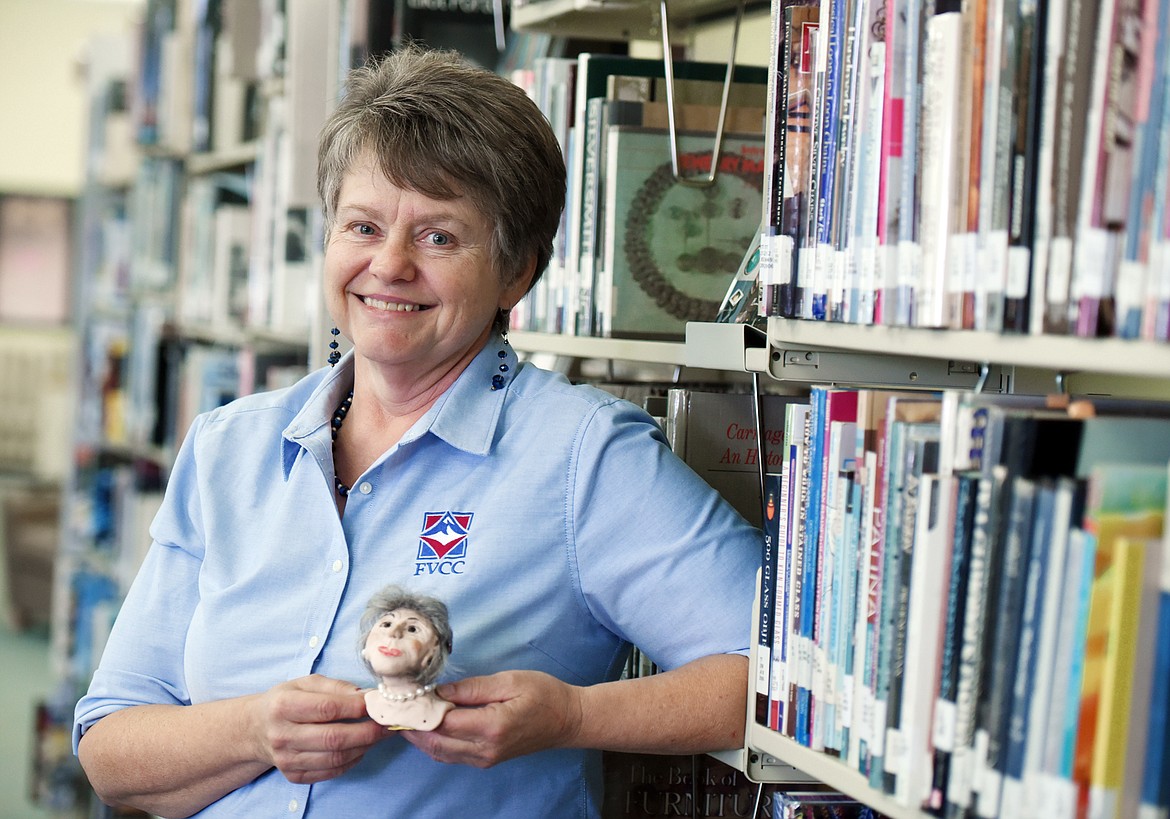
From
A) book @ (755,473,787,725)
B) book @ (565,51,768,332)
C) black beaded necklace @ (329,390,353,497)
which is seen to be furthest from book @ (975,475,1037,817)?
book @ (565,51,768,332)

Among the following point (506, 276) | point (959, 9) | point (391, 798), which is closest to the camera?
point (959, 9)

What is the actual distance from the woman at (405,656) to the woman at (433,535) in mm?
148

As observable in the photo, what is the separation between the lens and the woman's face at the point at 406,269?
140 cm

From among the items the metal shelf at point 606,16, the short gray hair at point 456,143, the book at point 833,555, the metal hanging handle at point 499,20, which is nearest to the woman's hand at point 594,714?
the book at point 833,555

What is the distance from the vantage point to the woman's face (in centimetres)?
140

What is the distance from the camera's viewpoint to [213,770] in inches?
52.8

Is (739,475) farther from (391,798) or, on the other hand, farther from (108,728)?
(108,728)

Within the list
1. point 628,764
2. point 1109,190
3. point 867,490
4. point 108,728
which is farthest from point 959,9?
point 108,728

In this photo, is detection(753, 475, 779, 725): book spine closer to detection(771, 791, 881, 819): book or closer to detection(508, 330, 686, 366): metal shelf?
detection(771, 791, 881, 819): book

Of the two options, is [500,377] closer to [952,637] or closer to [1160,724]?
[952,637]

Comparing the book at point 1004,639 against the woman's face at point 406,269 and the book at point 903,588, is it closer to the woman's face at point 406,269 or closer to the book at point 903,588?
the book at point 903,588

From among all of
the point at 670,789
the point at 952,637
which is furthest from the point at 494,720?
the point at 670,789

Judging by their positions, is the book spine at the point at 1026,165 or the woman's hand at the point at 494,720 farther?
the woman's hand at the point at 494,720

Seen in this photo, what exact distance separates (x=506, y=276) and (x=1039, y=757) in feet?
2.74
